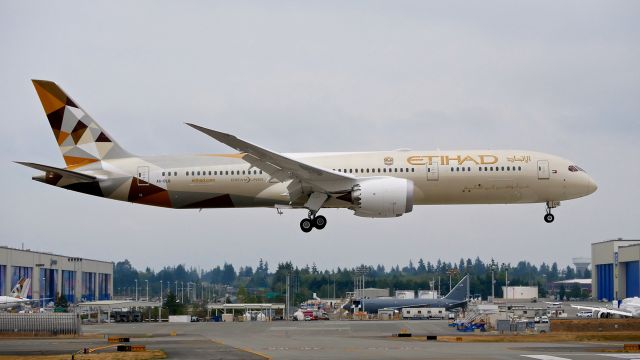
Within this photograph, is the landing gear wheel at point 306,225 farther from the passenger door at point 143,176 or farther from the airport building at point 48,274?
the airport building at point 48,274

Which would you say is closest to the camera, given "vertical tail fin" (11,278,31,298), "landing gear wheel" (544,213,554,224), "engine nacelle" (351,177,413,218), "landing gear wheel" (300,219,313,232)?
"engine nacelle" (351,177,413,218)

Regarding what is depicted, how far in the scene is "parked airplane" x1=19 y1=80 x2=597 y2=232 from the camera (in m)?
58.1

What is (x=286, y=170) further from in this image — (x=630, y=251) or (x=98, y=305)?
(x=630, y=251)

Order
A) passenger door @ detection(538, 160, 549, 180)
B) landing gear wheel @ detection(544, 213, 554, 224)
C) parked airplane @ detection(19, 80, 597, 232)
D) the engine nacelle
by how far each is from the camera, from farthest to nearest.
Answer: landing gear wheel @ detection(544, 213, 554, 224) → passenger door @ detection(538, 160, 549, 180) → parked airplane @ detection(19, 80, 597, 232) → the engine nacelle

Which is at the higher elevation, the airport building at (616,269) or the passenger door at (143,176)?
the passenger door at (143,176)

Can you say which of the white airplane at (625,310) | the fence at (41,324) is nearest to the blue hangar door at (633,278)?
the white airplane at (625,310)

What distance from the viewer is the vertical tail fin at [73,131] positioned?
65.4 meters

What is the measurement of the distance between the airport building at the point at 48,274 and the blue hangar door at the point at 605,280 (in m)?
99.5

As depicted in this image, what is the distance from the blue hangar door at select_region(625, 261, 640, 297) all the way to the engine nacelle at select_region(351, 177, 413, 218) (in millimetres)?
108288

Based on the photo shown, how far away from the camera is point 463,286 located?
141m

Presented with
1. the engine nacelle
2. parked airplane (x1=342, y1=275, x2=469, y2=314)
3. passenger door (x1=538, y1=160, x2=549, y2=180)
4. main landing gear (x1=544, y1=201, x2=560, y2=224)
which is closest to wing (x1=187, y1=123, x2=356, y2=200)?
the engine nacelle

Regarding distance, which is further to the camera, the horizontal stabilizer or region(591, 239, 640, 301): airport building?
region(591, 239, 640, 301): airport building

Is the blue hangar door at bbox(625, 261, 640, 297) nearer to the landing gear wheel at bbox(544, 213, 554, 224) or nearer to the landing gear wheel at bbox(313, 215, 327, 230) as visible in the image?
the landing gear wheel at bbox(544, 213, 554, 224)

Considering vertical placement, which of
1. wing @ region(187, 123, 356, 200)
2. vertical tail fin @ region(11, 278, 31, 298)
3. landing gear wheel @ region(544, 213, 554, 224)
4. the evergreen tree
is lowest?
the evergreen tree
